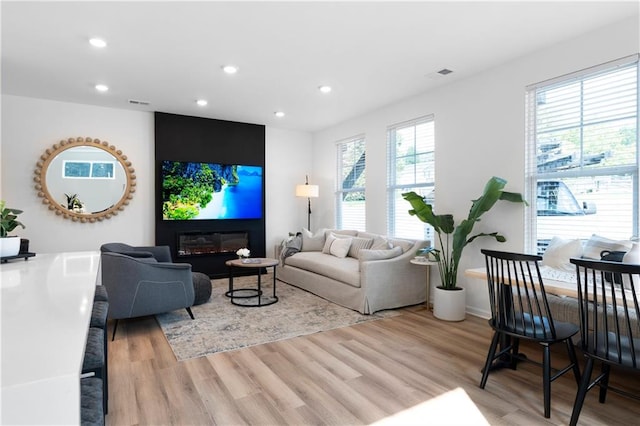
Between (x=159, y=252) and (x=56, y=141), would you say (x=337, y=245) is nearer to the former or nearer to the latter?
(x=159, y=252)

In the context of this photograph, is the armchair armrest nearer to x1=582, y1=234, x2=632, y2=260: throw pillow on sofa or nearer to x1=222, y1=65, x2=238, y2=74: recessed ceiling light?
x1=222, y1=65, x2=238, y2=74: recessed ceiling light

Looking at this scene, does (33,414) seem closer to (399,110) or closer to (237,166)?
(399,110)

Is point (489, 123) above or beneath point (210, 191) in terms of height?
above

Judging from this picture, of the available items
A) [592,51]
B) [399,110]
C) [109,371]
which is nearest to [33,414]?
[109,371]

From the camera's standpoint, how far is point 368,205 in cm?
590

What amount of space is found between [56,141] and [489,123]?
226 inches

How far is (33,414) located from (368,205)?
5448mm

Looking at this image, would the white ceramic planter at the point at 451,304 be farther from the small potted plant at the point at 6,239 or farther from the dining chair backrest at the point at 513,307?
the small potted plant at the point at 6,239

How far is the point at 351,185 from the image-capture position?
646 cm

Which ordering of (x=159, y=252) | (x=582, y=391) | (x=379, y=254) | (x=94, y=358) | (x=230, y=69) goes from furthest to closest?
(x=159, y=252) < (x=379, y=254) < (x=230, y=69) < (x=582, y=391) < (x=94, y=358)

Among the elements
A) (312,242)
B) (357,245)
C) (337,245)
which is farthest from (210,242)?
(357,245)

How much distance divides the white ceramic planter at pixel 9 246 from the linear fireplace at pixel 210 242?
12.6ft

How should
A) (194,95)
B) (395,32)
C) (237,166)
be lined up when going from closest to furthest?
1. (395,32)
2. (194,95)
3. (237,166)

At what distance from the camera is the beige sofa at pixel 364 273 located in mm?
4238
